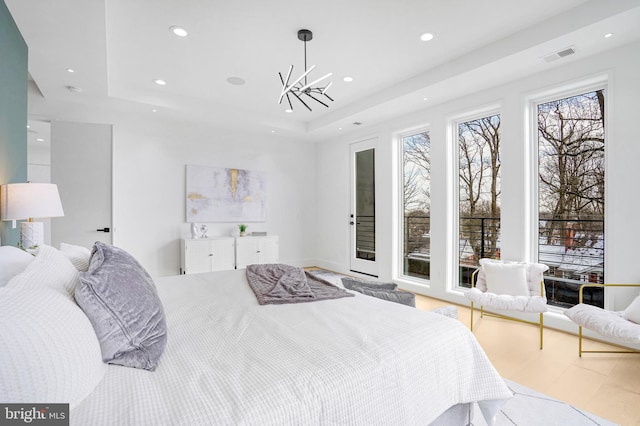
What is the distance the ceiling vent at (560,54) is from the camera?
2782 mm

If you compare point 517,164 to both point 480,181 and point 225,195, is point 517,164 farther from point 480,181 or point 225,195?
point 225,195

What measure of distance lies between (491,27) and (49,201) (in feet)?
12.3

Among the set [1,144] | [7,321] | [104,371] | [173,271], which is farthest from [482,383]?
[173,271]

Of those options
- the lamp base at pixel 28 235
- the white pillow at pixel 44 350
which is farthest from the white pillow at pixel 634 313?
the lamp base at pixel 28 235

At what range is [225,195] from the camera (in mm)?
5422

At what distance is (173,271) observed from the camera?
4988mm

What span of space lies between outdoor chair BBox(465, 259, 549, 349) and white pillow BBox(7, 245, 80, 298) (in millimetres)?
3069

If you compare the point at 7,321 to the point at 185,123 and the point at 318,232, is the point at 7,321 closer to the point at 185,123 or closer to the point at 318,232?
the point at 185,123

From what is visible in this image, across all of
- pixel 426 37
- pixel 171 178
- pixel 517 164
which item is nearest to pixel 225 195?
pixel 171 178

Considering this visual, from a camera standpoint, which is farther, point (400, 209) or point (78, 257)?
point (400, 209)

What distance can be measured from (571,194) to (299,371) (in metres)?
3.47

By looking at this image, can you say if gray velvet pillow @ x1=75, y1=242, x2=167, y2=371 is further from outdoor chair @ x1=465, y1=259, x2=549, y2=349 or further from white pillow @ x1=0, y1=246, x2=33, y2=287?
outdoor chair @ x1=465, y1=259, x2=549, y2=349

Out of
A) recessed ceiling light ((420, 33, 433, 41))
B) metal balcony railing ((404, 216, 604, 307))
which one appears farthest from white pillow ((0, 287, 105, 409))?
metal balcony railing ((404, 216, 604, 307))

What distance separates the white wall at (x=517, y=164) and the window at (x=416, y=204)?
0.69 feet
